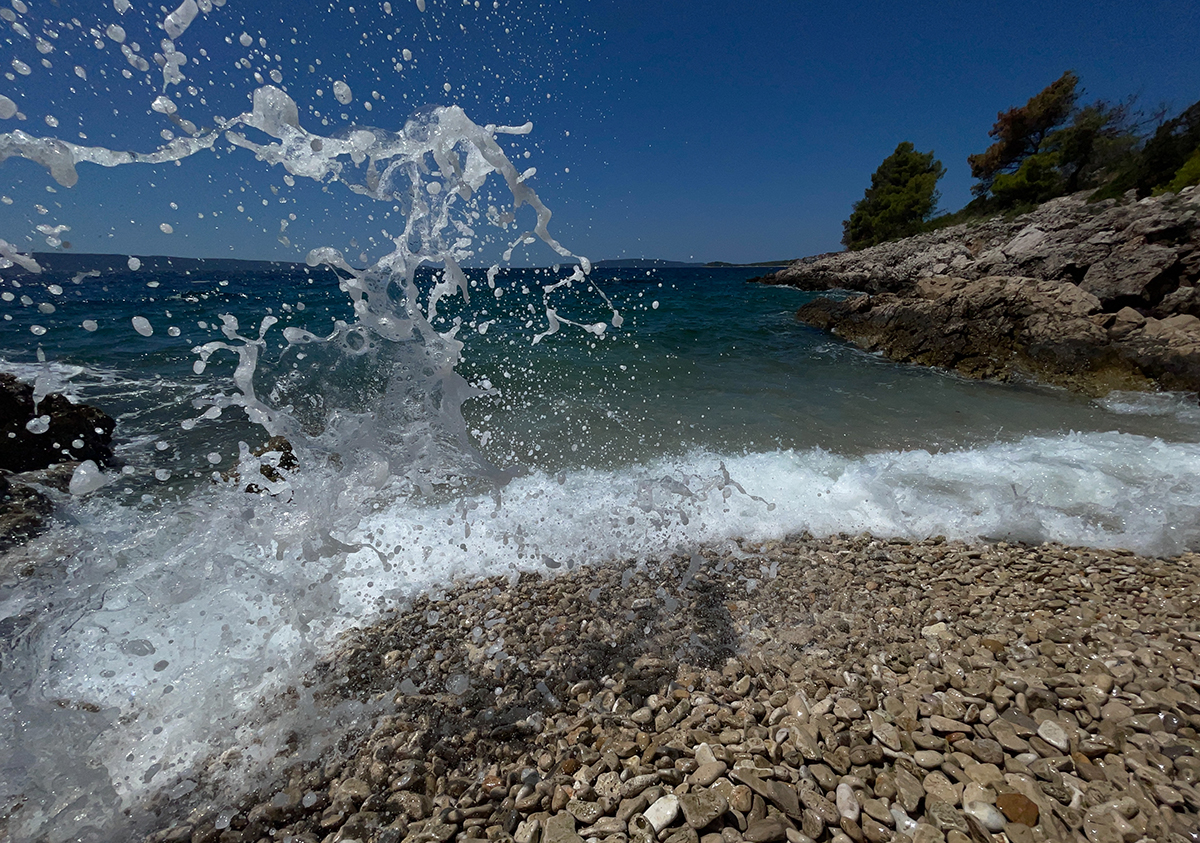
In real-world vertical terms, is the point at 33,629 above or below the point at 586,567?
above

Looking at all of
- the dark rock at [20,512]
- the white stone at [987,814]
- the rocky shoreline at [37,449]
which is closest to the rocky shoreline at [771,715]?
the white stone at [987,814]

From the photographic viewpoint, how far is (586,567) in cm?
421

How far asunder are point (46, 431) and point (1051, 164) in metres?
46.4

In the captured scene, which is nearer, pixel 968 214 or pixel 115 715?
pixel 115 715

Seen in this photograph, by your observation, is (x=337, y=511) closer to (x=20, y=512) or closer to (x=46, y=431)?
(x=20, y=512)

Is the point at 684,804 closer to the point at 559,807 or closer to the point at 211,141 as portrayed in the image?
the point at 559,807

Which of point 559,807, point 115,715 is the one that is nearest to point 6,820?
point 115,715

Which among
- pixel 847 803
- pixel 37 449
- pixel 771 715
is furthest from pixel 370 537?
pixel 37 449

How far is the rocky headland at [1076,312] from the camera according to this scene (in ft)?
33.7

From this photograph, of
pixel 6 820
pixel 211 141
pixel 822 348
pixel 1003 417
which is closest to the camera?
pixel 6 820

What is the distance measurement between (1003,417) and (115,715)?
462 inches

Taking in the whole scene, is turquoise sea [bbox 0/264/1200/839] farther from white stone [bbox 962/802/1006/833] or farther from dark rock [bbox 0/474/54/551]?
white stone [bbox 962/802/1006/833]

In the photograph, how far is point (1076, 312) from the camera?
11.4 meters

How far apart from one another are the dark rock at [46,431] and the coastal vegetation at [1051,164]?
95.3 feet
